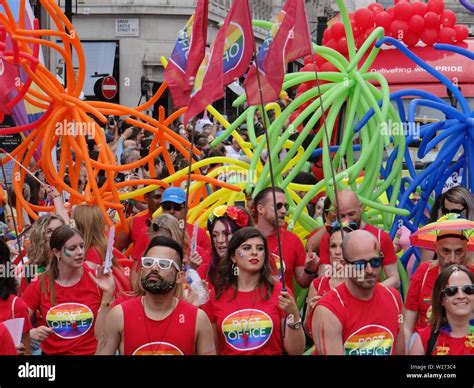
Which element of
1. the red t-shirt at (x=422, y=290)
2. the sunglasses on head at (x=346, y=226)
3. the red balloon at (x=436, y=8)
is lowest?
the red t-shirt at (x=422, y=290)

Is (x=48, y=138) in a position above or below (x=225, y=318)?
above

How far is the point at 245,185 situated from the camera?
35.7 ft

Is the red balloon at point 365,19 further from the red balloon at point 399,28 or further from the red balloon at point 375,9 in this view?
the red balloon at point 399,28

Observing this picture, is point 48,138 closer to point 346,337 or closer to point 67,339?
point 67,339

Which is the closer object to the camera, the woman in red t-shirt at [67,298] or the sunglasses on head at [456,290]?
the sunglasses on head at [456,290]

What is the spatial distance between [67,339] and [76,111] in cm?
296

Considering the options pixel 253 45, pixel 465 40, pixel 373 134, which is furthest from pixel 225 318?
pixel 465 40

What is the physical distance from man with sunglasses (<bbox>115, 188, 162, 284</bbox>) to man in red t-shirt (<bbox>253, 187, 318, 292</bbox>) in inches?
40.0

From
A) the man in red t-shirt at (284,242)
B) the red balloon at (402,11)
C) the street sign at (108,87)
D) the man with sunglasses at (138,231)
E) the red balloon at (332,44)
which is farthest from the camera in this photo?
the street sign at (108,87)

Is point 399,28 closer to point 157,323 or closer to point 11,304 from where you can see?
point 11,304

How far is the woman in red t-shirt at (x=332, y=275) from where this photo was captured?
8.05m

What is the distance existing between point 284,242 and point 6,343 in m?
3.13

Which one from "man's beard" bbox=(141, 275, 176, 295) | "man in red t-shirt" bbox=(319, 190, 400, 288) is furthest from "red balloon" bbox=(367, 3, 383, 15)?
"man's beard" bbox=(141, 275, 176, 295)

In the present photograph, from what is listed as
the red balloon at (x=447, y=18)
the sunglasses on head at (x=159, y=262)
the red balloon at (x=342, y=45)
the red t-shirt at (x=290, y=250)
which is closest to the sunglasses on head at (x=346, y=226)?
the red t-shirt at (x=290, y=250)
